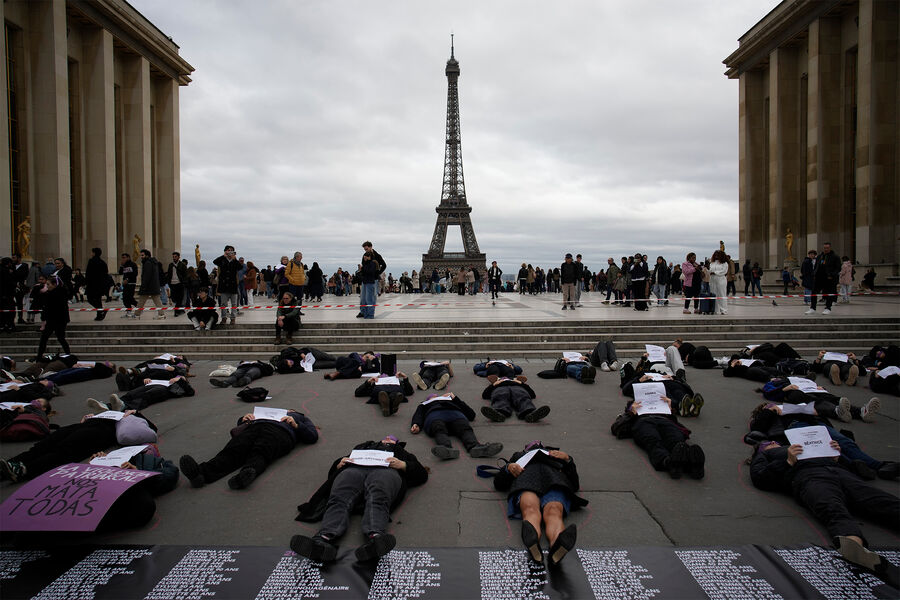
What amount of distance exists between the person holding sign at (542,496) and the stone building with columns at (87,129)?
22953 mm

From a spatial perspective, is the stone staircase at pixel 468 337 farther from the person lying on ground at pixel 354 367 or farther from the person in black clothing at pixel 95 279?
the person lying on ground at pixel 354 367

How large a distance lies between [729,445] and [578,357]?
406 centimetres

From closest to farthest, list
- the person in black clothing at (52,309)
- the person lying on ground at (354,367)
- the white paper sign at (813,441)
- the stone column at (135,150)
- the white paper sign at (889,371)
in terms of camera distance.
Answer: the white paper sign at (813,441) < the white paper sign at (889,371) < the person lying on ground at (354,367) < the person in black clothing at (52,309) < the stone column at (135,150)

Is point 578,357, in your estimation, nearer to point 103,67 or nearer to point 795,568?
point 795,568

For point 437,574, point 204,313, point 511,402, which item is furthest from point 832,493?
point 204,313

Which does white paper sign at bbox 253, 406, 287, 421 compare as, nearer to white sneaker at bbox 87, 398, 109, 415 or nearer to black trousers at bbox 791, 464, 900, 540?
white sneaker at bbox 87, 398, 109, 415

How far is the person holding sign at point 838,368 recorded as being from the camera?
336 inches

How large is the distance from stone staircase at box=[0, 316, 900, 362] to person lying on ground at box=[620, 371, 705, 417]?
4.66 meters

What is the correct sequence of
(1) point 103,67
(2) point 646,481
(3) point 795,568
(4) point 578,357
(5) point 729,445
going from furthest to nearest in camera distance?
(1) point 103,67 < (4) point 578,357 < (5) point 729,445 < (2) point 646,481 < (3) point 795,568

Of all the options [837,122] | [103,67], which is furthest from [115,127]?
[837,122]

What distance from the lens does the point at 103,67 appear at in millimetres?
27016

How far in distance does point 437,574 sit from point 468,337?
9371 millimetres

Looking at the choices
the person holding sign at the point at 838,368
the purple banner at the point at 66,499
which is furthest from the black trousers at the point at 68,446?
the person holding sign at the point at 838,368

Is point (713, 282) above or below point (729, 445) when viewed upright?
above
